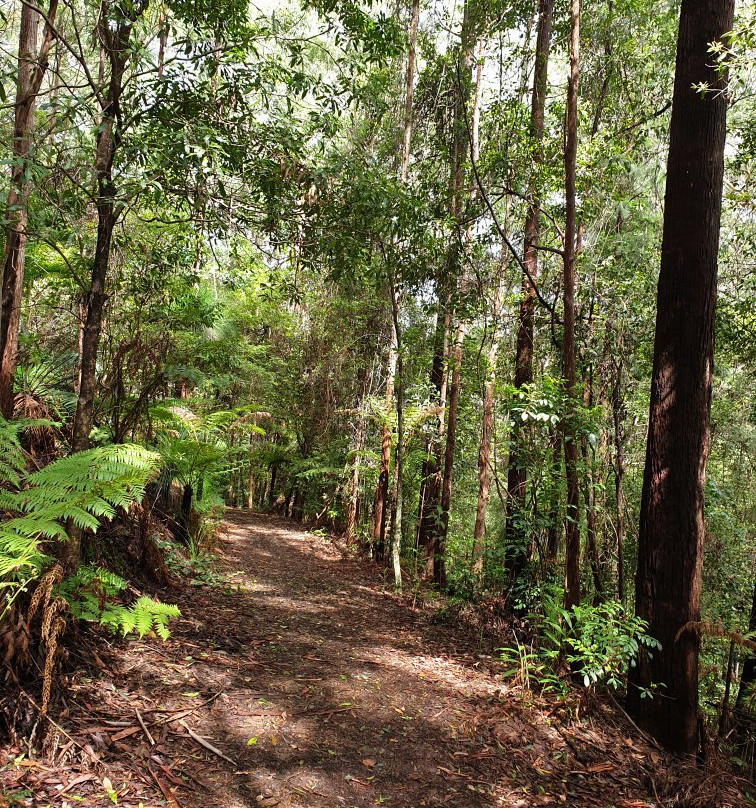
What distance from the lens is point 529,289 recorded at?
7125 mm

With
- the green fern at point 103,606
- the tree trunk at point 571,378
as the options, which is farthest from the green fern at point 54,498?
the tree trunk at point 571,378

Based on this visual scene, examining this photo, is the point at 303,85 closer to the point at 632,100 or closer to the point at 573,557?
the point at 573,557

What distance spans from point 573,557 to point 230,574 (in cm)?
455

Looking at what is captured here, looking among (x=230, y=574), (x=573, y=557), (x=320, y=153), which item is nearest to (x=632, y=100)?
(x=320, y=153)

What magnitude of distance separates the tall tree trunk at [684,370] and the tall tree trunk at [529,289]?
1998 mm

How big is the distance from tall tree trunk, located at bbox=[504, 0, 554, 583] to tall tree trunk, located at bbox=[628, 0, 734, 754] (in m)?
2.00

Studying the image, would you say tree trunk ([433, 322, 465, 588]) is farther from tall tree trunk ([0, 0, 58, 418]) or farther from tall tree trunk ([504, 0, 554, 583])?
tall tree trunk ([0, 0, 58, 418])

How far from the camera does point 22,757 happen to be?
7.87 feet

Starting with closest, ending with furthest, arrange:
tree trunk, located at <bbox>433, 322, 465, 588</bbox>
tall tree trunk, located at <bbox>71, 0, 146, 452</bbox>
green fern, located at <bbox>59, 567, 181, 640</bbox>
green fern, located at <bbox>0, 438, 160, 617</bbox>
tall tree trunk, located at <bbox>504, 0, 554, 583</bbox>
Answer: green fern, located at <bbox>0, 438, 160, 617</bbox>
green fern, located at <bbox>59, 567, 181, 640</bbox>
tall tree trunk, located at <bbox>71, 0, 146, 452</bbox>
tall tree trunk, located at <bbox>504, 0, 554, 583</bbox>
tree trunk, located at <bbox>433, 322, 465, 588</bbox>

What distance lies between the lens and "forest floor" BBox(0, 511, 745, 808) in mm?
2635

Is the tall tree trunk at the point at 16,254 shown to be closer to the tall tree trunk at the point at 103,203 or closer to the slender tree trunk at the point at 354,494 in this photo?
the tall tree trunk at the point at 103,203

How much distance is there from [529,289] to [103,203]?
5404 millimetres

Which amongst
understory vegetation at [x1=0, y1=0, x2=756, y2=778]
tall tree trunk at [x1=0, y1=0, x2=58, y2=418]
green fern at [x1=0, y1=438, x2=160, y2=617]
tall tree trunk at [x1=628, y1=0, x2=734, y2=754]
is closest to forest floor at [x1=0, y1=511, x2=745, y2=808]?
understory vegetation at [x1=0, y1=0, x2=756, y2=778]

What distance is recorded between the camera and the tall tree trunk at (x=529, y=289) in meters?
6.63
